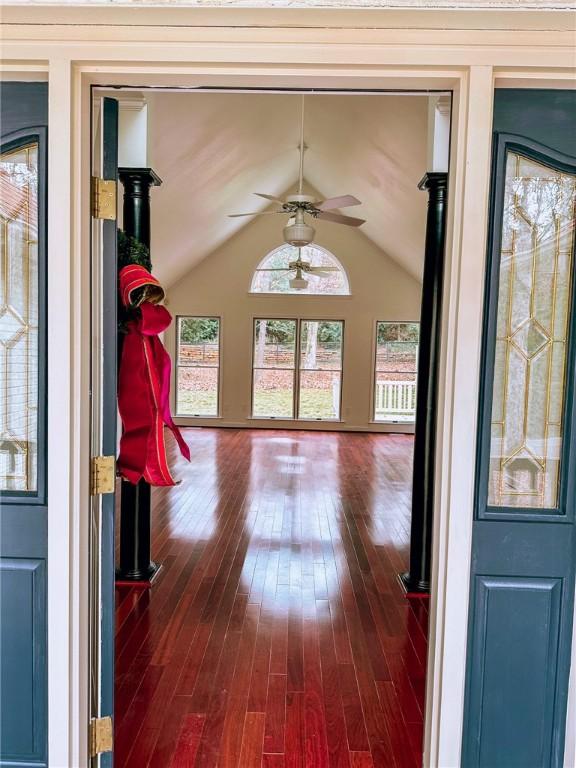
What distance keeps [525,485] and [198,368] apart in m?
8.77

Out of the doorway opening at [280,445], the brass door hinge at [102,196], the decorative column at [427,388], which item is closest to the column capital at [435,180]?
the decorative column at [427,388]

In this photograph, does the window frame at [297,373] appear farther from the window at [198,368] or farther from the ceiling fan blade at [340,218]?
the ceiling fan blade at [340,218]

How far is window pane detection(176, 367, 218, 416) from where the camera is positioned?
9797 mm

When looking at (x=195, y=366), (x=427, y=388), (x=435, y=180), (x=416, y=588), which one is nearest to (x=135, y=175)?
(x=435, y=180)

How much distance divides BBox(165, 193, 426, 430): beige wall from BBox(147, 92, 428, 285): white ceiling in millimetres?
1123

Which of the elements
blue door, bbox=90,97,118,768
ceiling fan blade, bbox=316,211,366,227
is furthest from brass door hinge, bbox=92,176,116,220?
ceiling fan blade, bbox=316,211,366,227

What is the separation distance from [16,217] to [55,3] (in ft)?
1.81

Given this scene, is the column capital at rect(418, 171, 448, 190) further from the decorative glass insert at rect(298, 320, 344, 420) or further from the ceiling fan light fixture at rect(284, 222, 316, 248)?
the decorative glass insert at rect(298, 320, 344, 420)

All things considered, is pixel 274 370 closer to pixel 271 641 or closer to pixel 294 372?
pixel 294 372

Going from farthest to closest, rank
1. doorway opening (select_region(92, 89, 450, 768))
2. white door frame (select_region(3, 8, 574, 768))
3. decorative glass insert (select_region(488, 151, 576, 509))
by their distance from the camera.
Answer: doorway opening (select_region(92, 89, 450, 768)) → decorative glass insert (select_region(488, 151, 576, 509)) → white door frame (select_region(3, 8, 574, 768))

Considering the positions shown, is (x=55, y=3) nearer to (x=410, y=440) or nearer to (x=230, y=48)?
(x=230, y=48)

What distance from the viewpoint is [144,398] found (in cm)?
171

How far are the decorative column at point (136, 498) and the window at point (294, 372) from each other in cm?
669

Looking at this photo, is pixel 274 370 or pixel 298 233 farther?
pixel 274 370
